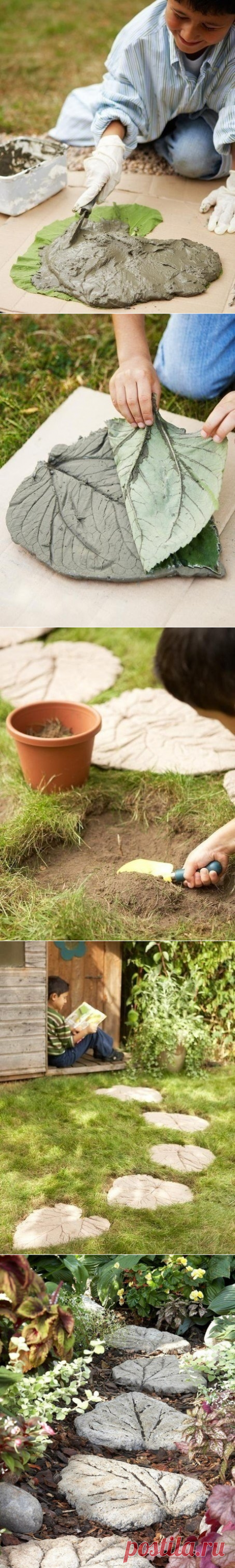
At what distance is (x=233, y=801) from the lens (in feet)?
7.41

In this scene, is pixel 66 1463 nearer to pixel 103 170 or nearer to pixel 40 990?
pixel 40 990

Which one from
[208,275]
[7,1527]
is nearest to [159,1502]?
[7,1527]

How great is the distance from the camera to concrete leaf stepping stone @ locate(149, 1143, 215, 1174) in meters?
2.38

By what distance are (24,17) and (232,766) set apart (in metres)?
4.63

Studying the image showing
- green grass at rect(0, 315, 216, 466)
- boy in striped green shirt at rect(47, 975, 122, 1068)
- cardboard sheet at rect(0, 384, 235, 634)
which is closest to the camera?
cardboard sheet at rect(0, 384, 235, 634)

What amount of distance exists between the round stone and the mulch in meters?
0.02

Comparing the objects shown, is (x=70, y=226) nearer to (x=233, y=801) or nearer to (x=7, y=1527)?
(x=233, y=801)

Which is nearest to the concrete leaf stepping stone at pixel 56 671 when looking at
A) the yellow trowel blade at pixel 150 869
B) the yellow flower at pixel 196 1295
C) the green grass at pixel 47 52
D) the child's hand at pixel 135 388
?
the yellow trowel blade at pixel 150 869

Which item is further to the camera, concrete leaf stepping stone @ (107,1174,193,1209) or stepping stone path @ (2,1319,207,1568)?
concrete leaf stepping stone @ (107,1174,193,1209)

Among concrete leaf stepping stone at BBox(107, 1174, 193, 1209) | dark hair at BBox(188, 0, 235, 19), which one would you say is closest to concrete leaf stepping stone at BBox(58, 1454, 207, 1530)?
concrete leaf stepping stone at BBox(107, 1174, 193, 1209)

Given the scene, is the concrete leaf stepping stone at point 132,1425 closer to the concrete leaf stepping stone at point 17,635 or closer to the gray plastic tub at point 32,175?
the concrete leaf stepping stone at point 17,635

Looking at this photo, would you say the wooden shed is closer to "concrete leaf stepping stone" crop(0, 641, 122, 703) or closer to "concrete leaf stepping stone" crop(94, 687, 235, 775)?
"concrete leaf stepping stone" crop(94, 687, 235, 775)

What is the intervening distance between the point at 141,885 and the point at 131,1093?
60 centimetres

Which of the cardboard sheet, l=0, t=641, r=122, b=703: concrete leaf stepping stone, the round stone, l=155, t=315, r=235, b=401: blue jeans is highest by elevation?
l=155, t=315, r=235, b=401: blue jeans
